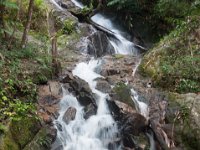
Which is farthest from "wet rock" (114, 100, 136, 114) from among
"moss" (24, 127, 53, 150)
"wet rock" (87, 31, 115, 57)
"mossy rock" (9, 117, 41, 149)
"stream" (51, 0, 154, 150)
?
"wet rock" (87, 31, 115, 57)

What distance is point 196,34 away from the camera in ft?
35.4

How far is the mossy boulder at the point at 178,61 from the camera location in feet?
30.9

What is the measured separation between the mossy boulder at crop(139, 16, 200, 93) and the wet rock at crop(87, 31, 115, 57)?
2652 mm

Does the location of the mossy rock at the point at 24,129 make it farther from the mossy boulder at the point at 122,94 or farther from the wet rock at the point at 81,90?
the mossy boulder at the point at 122,94

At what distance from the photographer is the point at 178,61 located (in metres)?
10.0

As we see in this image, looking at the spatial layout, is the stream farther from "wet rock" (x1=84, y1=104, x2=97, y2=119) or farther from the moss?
the moss

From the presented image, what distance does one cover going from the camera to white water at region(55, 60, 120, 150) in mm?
7945

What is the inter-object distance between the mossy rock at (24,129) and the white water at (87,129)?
0.69 m

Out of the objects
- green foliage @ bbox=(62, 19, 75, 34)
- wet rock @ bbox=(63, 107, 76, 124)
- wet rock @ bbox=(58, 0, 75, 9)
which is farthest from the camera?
wet rock @ bbox=(58, 0, 75, 9)

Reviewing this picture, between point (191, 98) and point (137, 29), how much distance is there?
755 centimetres

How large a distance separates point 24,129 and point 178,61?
5.10 metres

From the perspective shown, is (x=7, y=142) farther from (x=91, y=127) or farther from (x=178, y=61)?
(x=178, y=61)

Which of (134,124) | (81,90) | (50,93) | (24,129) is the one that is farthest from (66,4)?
(24,129)

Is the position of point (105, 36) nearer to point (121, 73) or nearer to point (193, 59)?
point (121, 73)
